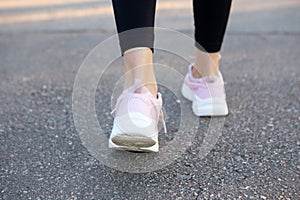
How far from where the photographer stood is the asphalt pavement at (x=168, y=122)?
1.16 m

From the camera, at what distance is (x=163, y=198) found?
3.65 ft

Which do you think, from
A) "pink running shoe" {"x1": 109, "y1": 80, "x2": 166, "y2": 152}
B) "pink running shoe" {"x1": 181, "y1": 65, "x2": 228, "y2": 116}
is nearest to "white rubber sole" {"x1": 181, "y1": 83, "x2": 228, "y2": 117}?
"pink running shoe" {"x1": 181, "y1": 65, "x2": 228, "y2": 116}

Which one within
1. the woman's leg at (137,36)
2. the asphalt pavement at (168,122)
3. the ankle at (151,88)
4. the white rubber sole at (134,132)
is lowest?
the asphalt pavement at (168,122)

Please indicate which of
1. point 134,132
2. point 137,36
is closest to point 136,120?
point 134,132

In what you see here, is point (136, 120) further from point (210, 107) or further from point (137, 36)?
point (210, 107)

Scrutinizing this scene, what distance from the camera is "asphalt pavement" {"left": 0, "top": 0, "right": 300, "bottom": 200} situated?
1.16 meters

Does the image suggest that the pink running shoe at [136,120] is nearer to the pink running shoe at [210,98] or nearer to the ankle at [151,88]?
the ankle at [151,88]

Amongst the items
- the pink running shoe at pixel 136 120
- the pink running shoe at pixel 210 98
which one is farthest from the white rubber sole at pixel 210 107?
the pink running shoe at pixel 136 120

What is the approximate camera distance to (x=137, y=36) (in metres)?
1.16

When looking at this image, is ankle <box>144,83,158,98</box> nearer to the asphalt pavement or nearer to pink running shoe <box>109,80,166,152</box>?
pink running shoe <box>109,80,166,152</box>

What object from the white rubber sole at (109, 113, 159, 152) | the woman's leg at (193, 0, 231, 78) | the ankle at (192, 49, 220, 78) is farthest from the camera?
the ankle at (192, 49, 220, 78)

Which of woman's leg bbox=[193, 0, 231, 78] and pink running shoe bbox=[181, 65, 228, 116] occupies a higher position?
woman's leg bbox=[193, 0, 231, 78]

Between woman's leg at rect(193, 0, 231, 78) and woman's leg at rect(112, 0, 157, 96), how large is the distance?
0.86 ft

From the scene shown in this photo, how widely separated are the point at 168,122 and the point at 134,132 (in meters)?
0.42
